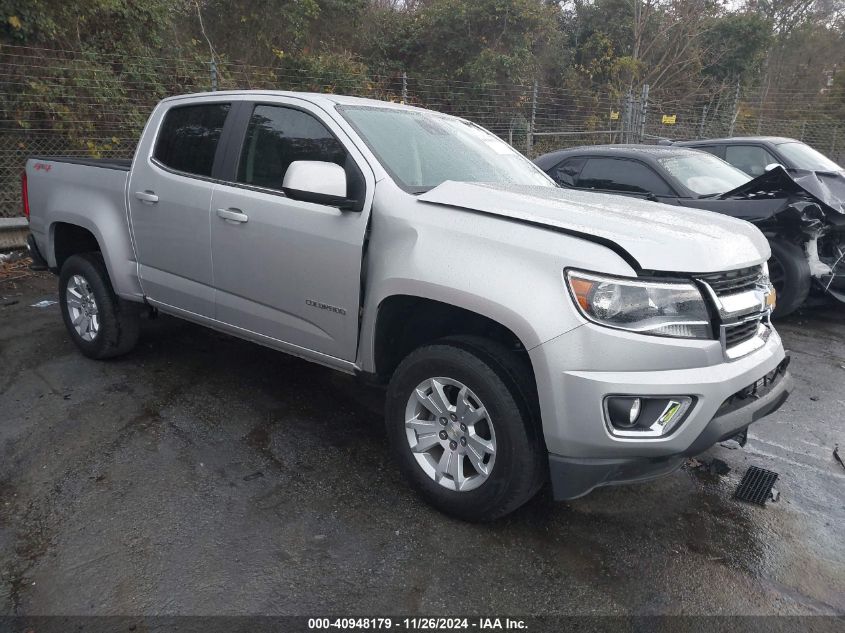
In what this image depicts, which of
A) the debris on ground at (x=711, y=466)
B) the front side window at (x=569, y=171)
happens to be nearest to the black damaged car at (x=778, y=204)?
the front side window at (x=569, y=171)

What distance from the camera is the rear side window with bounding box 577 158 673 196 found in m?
7.12

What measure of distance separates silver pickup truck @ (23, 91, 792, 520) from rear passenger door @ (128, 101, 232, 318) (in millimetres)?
15

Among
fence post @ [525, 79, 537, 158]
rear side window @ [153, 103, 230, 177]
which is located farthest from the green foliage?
rear side window @ [153, 103, 230, 177]

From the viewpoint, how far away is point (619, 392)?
99.4 inches

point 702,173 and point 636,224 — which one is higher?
point 636,224

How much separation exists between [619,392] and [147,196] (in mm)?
3257

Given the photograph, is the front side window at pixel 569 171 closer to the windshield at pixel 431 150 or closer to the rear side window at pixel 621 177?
the rear side window at pixel 621 177

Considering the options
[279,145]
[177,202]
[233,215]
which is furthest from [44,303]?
[279,145]

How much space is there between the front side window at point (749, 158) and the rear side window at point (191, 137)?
711 centimetres

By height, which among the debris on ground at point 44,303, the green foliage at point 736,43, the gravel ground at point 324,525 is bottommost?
the debris on ground at point 44,303

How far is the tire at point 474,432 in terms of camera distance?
2771 mm

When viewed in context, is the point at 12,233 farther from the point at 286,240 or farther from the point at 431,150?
the point at 431,150

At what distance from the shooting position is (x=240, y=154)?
3.95 meters

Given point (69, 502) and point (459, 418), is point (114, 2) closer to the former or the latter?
point (69, 502)
